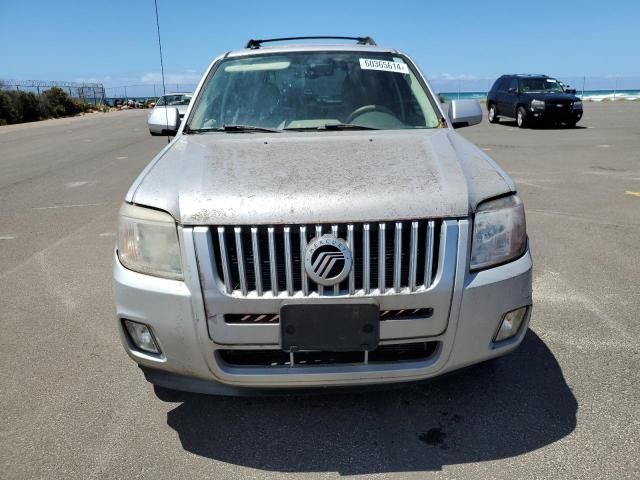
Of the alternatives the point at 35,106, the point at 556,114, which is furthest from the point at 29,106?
the point at 556,114

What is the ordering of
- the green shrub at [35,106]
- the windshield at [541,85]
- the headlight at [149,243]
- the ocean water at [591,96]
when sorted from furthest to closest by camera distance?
the ocean water at [591,96] < the green shrub at [35,106] < the windshield at [541,85] < the headlight at [149,243]

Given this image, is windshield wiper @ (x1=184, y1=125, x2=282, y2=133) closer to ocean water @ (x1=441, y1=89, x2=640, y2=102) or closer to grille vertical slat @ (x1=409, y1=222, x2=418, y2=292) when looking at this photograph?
grille vertical slat @ (x1=409, y1=222, x2=418, y2=292)

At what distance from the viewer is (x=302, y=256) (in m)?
2.26

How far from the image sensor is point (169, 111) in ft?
13.2

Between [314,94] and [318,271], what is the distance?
193cm

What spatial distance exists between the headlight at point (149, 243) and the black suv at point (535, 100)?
59.1 ft

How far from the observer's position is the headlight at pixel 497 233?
2.42 metres

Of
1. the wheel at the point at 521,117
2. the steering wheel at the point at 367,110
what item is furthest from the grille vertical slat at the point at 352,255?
the wheel at the point at 521,117

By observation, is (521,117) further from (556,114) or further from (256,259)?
(256,259)

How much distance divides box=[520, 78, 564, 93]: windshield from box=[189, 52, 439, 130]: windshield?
16730mm

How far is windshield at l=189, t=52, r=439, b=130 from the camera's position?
12.1 feet

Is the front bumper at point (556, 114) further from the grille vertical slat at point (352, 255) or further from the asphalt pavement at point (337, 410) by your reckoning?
the grille vertical slat at point (352, 255)

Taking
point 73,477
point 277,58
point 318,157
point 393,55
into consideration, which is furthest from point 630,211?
point 73,477

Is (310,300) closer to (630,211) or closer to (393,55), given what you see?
(393,55)
